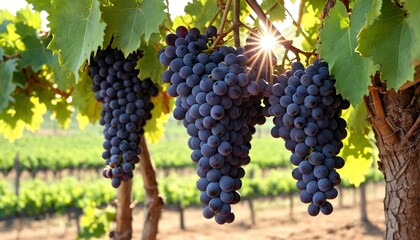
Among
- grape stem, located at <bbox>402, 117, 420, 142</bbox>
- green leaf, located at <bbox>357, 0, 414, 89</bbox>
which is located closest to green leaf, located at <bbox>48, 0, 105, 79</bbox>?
green leaf, located at <bbox>357, 0, 414, 89</bbox>

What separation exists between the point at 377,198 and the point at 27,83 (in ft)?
44.7

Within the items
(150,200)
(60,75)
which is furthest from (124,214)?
(60,75)

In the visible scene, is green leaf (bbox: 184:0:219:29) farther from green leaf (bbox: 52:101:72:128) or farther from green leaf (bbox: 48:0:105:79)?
green leaf (bbox: 52:101:72:128)

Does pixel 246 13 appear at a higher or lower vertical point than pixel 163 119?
higher

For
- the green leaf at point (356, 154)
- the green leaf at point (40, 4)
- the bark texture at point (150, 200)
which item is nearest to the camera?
the green leaf at point (40, 4)

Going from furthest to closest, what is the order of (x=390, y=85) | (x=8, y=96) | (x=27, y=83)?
(x=27, y=83) → (x=8, y=96) → (x=390, y=85)

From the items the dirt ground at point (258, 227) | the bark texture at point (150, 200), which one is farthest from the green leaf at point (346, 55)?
the dirt ground at point (258, 227)

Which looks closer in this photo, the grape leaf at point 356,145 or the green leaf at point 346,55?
the green leaf at point 346,55

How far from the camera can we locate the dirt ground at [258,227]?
11234mm

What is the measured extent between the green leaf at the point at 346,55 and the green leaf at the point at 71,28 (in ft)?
1.66

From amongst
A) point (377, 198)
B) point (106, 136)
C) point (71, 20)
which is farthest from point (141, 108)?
point (377, 198)

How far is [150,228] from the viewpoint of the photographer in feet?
9.06

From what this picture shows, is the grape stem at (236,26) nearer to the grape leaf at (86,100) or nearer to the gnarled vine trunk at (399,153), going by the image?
the gnarled vine trunk at (399,153)

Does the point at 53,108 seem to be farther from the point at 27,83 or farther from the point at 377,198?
the point at 377,198
